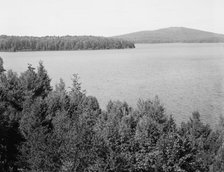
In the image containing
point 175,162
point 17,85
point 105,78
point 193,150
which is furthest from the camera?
point 105,78

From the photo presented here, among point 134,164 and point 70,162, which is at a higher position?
point 70,162

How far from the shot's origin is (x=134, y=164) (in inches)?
953

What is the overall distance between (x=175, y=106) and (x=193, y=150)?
29.7 m

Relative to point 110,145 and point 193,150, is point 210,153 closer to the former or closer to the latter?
point 193,150

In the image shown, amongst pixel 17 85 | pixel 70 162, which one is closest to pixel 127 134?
pixel 70 162

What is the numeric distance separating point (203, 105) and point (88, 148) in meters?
37.9

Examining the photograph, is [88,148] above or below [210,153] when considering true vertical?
above

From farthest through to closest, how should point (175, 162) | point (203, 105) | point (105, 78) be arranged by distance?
point (105, 78), point (203, 105), point (175, 162)

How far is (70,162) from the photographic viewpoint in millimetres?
19656

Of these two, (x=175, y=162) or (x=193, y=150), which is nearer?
(x=175, y=162)

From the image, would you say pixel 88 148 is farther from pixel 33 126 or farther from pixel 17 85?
pixel 17 85

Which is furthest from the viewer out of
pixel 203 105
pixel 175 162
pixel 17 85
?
pixel 203 105

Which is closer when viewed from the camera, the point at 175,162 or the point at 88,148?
the point at 88,148

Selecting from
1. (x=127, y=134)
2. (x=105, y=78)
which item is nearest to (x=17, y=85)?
(x=127, y=134)
